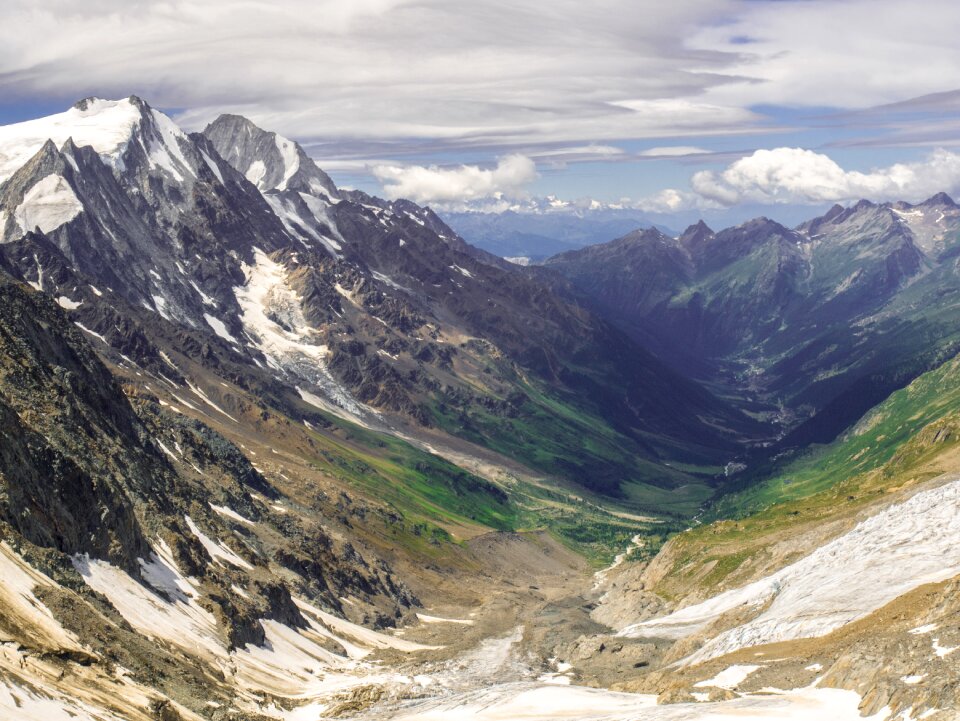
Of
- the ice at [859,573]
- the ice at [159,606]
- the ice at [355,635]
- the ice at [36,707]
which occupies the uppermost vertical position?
the ice at [36,707]

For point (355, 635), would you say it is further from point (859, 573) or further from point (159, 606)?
point (859, 573)

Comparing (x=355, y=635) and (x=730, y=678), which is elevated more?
(x=730, y=678)

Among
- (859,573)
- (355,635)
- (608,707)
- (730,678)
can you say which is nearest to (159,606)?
(608,707)

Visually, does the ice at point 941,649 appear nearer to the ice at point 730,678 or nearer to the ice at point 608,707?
the ice at point 608,707

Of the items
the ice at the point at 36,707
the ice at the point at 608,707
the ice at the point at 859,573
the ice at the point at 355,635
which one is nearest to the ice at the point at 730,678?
the ice at the point at 608,707

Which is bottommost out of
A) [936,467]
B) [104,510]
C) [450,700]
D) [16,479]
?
[936,467]

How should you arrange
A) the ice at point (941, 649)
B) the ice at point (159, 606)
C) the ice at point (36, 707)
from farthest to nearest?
the ice at point (159, 606)
the ice at point (941, 649)
the ice at point (36, 707)

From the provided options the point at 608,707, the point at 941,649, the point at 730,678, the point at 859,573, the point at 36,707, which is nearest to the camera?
the point at 36,707

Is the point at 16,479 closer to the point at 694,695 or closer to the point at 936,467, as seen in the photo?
the point at 694,695

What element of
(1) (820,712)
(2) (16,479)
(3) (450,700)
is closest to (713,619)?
(3) (450,700)
